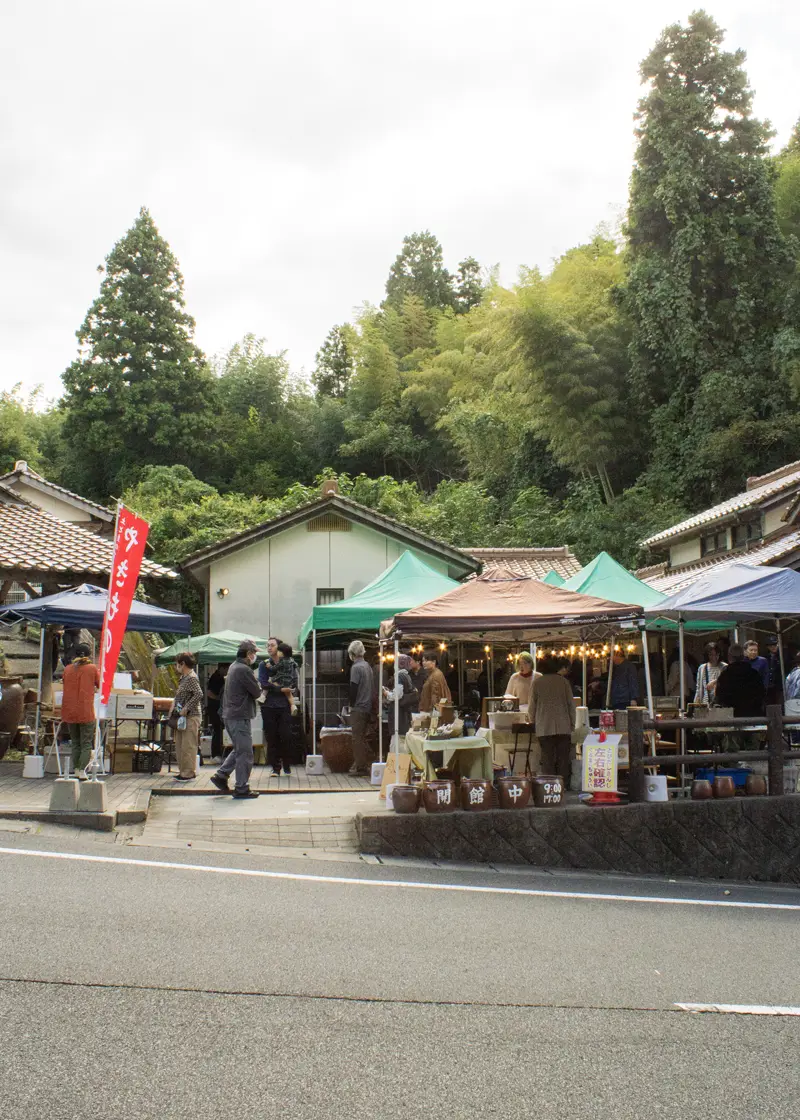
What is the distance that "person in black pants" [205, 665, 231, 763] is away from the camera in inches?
706

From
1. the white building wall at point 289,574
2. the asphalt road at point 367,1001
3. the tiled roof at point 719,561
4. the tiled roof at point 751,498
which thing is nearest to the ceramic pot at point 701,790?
the asphalt road at point 367,1001

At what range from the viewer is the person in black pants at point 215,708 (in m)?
17.9

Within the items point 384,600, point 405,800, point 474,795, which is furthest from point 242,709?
point 384,600

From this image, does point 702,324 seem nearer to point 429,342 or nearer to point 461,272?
point 429,342

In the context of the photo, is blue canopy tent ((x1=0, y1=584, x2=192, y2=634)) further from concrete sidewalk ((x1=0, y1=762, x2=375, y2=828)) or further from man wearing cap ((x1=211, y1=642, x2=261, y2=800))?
man wearing cap ((x1=211, y1=642, x2=261, y2=800))

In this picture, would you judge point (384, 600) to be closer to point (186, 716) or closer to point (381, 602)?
point (381, 602)

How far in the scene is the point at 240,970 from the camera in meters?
5.59

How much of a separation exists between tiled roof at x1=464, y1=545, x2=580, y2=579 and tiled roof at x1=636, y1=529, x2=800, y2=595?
102 inches

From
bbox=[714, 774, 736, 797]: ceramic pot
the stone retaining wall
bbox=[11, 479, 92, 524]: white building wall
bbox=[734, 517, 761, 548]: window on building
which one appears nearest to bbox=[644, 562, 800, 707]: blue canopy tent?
bbox=[714, 774, 736, 797]: ceramic pot

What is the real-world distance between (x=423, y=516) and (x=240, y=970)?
3142cm

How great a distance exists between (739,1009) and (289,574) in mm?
19076

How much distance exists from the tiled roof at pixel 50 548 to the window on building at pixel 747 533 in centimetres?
1519

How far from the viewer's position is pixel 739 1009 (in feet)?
18.1

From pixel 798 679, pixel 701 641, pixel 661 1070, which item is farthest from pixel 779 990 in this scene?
pixel 701 641
